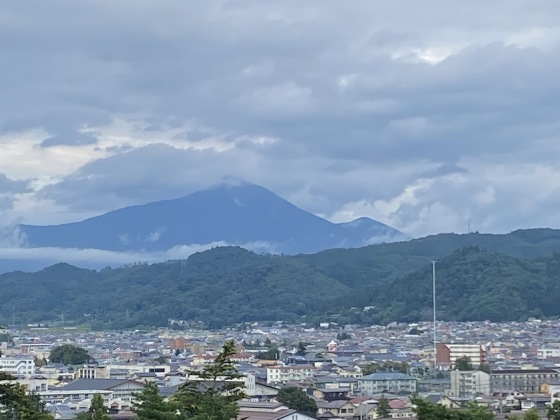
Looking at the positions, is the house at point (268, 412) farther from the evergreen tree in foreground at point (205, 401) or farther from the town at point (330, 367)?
the evergreen tree in foreground at point (205, 401)

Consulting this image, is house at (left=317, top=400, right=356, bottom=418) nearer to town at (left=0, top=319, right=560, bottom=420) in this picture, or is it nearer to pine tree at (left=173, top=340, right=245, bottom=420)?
town at (left=0, top=319, right=560, bottom=420)

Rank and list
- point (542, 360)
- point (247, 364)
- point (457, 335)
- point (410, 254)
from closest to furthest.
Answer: point (247, 364)
point (542, 360)
point (457, 335)
point (410, 254)

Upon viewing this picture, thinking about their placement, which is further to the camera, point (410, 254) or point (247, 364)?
point (410, 254)

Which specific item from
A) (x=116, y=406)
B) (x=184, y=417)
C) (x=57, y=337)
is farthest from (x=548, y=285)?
(x=184, y=417)

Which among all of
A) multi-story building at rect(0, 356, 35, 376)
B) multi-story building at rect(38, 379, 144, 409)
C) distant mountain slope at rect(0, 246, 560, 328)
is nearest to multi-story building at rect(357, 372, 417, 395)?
multi-story building at rect(38, 379, 144, 409)

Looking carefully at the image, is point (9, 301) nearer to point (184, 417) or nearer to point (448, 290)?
point (448, 290)

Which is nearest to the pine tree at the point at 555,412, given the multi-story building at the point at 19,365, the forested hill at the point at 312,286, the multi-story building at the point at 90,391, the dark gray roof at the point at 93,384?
the multi-story building at the point at 90,391
